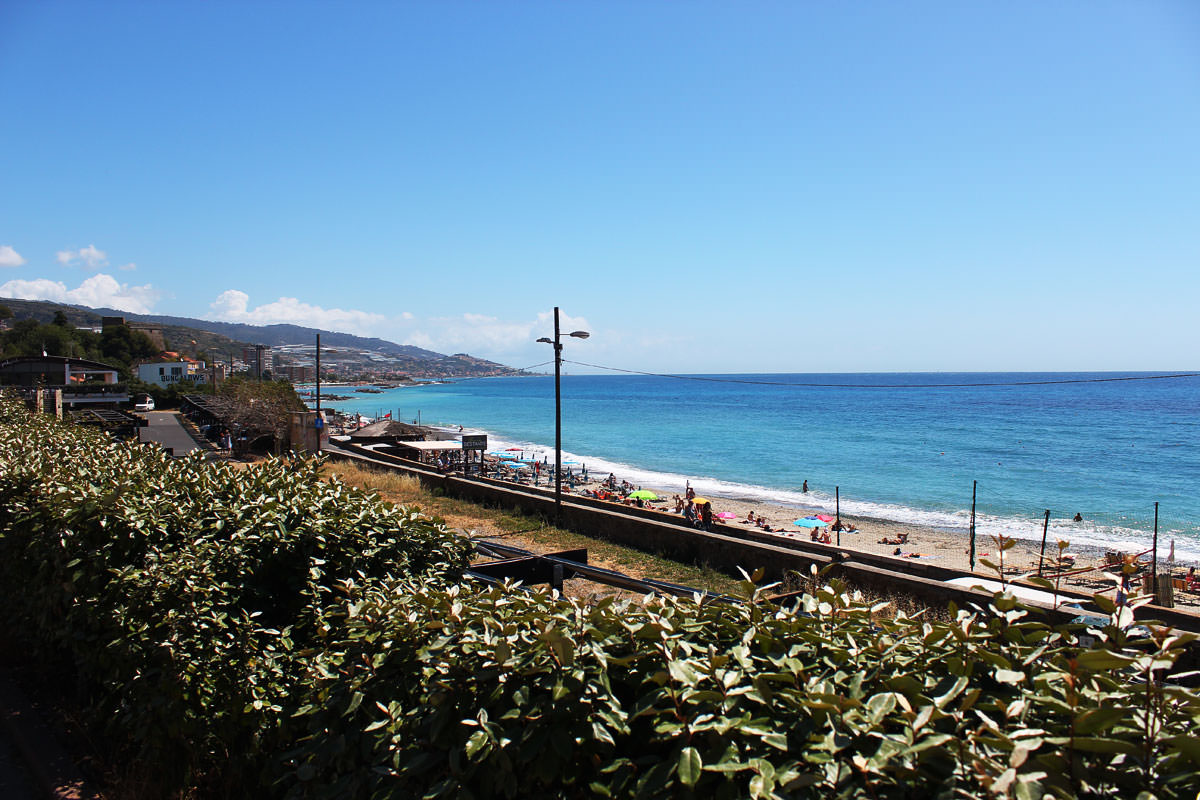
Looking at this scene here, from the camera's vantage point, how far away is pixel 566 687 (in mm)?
1863

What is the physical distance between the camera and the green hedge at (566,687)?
1.47m

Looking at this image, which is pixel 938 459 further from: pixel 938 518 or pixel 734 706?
pixel 734 706

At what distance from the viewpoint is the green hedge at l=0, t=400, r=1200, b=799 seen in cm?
147

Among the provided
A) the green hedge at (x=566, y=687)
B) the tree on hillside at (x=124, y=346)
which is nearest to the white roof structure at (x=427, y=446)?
the green hedge at (x=566, y=687)

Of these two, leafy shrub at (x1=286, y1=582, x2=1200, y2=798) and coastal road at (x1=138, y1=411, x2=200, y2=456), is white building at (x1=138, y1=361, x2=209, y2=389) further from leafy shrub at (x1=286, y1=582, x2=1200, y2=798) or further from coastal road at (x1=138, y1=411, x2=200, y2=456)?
leafy shrub at (x1=286, y1=582, x2=1200, y2=798)

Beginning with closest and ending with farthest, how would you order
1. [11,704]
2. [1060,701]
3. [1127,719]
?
[1127,719] < [1060,701] < [11,704]

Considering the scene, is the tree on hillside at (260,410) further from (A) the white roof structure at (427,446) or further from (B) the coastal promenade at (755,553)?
(B) the coastal promenade at (755,553)

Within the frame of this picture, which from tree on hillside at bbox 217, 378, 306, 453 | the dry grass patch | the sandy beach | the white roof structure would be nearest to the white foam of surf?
the sandy beach

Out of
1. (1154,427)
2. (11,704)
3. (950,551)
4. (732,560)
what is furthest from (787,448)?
(11,704)

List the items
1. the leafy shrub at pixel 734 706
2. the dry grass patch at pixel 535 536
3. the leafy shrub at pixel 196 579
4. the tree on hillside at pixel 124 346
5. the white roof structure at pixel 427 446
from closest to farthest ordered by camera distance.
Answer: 1. the leafy shrub at pixel 734 706
2. the leafy shrub at pixel 196 579
3. the dry grass patch at pixel 535 536
4. the white roof structure at pixel 427 446
5. the tree on hillside at pixel 124 346

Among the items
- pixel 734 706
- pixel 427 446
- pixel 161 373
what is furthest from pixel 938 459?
pixel 161 373

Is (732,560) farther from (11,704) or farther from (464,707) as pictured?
(464,707)

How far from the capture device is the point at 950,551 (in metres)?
27.0

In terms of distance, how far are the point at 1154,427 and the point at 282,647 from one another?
105 m
